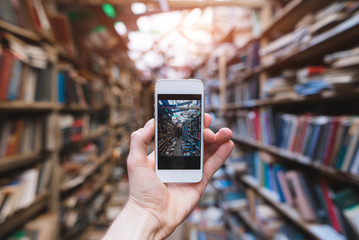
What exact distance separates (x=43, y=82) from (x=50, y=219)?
100 centimetres

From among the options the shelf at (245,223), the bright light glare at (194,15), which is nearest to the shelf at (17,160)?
the bright light glare at (194,15)

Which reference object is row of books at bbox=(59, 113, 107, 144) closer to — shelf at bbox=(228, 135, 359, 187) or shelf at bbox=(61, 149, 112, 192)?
shelf at bbox=(61, 149, 112, 192)

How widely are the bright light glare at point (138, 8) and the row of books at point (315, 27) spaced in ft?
3.11

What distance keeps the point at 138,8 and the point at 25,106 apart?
90 centimetres

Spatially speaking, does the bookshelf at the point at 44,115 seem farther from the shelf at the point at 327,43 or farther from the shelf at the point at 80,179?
the shelf at the point at 327,43

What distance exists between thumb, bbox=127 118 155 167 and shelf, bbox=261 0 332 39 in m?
1.26

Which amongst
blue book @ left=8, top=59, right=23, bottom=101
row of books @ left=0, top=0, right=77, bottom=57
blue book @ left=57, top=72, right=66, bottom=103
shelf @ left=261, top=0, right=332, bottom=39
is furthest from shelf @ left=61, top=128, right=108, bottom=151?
shelf @ left=261, top=0, right=332, bottom=39

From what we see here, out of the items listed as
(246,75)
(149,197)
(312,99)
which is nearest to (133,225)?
(149,197)

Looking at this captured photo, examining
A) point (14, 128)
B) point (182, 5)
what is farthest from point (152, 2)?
point (14, 128)

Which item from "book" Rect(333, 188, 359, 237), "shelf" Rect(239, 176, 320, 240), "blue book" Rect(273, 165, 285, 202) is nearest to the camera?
"book" Rect(333, 188, 359, 237)

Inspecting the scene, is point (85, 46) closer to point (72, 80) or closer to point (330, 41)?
point (72, 80)

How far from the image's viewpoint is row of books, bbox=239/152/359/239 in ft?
2.59

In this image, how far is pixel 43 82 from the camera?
1284mm

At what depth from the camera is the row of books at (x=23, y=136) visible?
1039 mm
